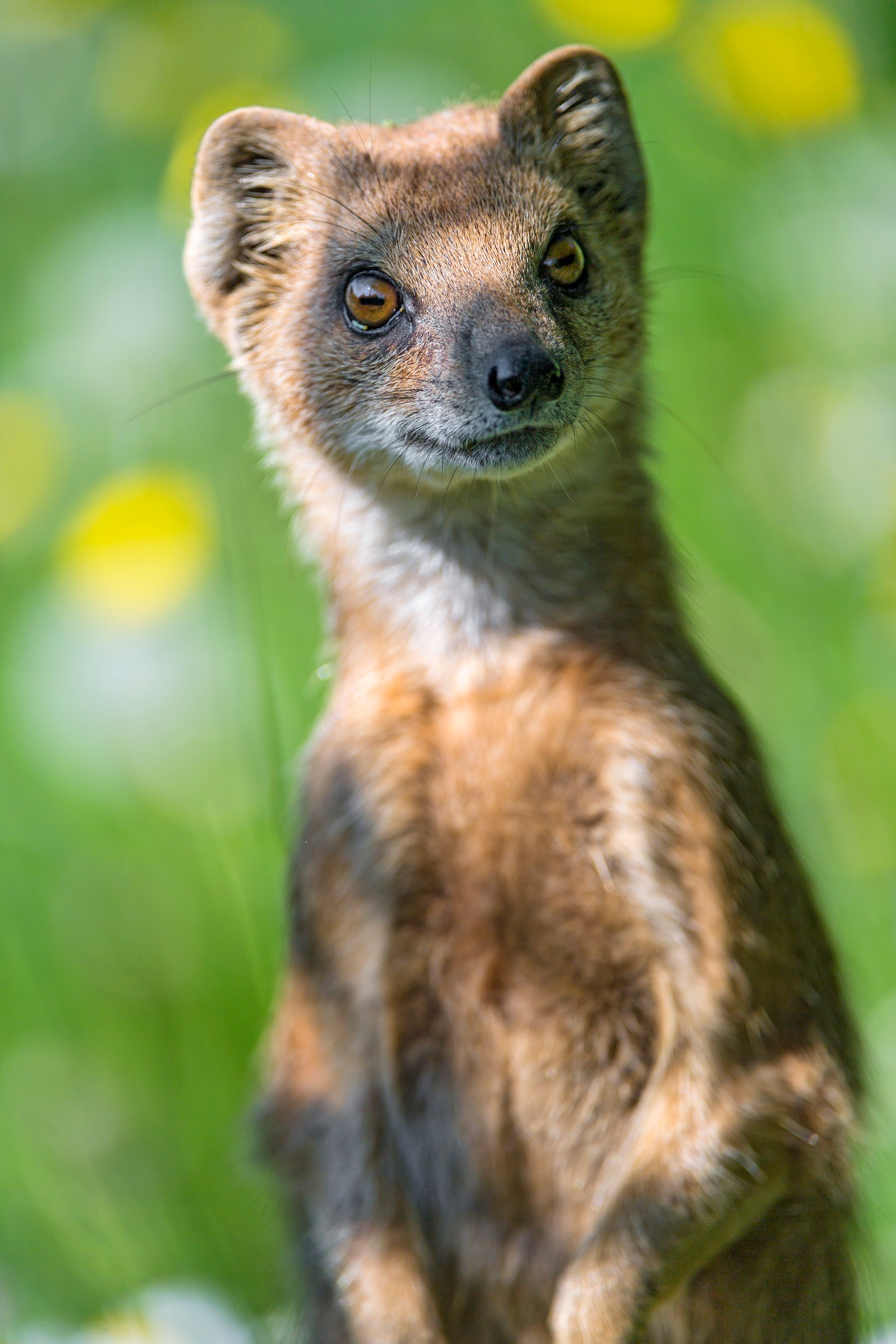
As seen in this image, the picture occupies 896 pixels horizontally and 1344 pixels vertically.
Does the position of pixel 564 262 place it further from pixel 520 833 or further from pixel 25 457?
pixel 25 457

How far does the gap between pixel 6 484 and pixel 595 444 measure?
9.14ft

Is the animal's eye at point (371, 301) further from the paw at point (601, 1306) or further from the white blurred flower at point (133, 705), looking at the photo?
the white blurred flower at point (133, 705)

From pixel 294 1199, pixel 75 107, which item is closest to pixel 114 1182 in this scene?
pixel 294 1199

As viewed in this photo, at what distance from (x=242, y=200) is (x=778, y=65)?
2.58m

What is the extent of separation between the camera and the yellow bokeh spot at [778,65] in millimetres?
4477

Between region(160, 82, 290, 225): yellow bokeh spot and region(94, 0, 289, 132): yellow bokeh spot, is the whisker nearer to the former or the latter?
region(160, 82, 290, 225): yellow bokeh spot

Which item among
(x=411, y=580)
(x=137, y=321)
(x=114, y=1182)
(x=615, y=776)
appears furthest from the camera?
(x=137, y=321)

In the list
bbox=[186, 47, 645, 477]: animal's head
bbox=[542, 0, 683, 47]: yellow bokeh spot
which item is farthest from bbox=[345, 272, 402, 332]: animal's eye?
bbox=[542, 0, 683, 47]: yellow bokeh spot

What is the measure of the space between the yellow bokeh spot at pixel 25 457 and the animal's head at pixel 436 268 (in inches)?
86.6

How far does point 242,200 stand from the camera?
8.79ft

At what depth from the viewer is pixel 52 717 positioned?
4648mm

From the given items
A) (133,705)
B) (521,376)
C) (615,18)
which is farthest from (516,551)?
(615,18)

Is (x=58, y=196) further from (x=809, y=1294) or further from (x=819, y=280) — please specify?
(x=809, y=1294)

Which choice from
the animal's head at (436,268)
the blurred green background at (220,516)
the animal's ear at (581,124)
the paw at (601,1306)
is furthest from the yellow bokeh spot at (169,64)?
the paw at (601,1306)
